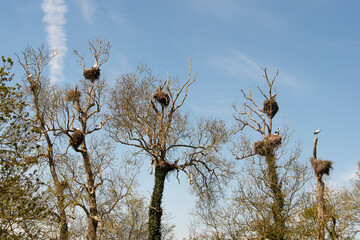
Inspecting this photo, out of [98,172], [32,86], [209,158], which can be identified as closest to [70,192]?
[98,172]

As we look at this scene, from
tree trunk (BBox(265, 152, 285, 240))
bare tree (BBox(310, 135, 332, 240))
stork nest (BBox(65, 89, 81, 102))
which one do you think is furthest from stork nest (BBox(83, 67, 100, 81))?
bare tree (BBox(310, 135, 332, 240))

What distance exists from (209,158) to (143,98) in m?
4.03

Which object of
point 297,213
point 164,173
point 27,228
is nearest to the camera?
point 27,228

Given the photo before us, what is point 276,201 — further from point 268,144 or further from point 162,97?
point 162,97

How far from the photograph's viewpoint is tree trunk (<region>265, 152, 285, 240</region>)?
1237 centimetres

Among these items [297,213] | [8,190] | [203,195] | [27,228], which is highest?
[203,195]

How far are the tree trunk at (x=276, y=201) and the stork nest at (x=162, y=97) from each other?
196 inches

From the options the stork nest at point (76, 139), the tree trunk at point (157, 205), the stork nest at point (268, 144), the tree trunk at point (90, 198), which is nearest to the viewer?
the tree trunk at point (157, 205)

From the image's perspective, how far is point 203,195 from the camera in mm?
14938

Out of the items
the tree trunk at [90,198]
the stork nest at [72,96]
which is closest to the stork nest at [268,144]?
the tree trunk at [90,198]

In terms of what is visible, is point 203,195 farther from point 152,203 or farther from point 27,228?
point 27,228

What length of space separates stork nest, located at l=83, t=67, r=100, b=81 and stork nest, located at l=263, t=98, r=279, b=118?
8205 mm

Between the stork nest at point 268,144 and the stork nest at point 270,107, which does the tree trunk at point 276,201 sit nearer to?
the stork nest at point 268,144

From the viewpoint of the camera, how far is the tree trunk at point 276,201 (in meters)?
12.4
